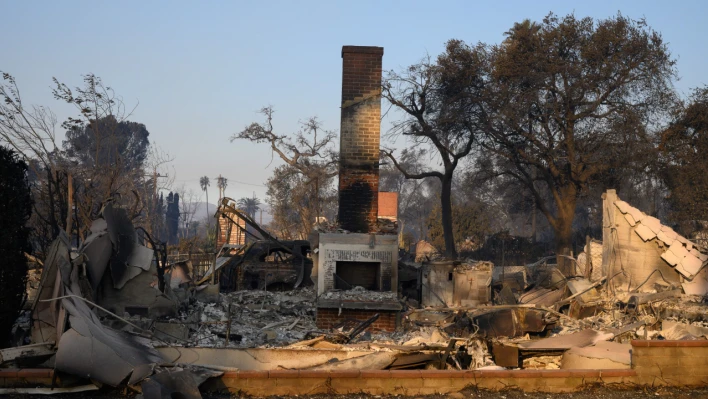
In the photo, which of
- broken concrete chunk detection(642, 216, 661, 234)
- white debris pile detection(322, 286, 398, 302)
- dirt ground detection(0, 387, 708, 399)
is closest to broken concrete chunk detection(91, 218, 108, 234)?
dirt ground detection(0, 387, 708, 399)

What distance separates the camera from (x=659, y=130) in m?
32.0

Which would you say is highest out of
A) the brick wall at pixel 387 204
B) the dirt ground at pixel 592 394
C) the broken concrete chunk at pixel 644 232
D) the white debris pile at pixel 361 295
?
the brick wall at pixel 387 204

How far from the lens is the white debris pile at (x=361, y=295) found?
1439 centimetres

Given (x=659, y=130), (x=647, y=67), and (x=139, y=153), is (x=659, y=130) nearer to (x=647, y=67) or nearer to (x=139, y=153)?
(x=647, y=67)

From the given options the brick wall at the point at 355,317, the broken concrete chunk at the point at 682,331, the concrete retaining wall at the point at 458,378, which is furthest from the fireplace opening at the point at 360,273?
the concrete retaining wall at the point at 458,378

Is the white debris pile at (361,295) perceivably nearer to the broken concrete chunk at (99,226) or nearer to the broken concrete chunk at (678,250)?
the broken concrete chunk at (99,226)

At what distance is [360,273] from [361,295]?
1199mm

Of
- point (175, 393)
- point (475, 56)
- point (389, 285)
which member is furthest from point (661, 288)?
point (475, 56)

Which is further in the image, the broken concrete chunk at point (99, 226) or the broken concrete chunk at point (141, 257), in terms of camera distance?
the broken concrete chunk at point (141, 257)

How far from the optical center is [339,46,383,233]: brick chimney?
54.5 ft

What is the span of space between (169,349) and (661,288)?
12.3 meters

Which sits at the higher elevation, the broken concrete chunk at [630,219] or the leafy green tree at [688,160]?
the leafy green tree at [688,160]

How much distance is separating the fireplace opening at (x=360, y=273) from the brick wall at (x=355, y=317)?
5.03 feet

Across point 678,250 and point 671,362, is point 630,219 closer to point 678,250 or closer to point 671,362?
point 678,250
